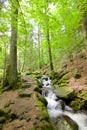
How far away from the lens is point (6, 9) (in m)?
5.96

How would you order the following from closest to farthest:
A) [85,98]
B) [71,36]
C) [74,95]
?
[85,98]
[74,95]
[71,36]

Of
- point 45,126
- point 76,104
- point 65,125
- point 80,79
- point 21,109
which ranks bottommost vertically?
point 65,125

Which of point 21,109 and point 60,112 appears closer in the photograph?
point 21,109

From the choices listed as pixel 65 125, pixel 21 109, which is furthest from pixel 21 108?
pixel 65 125

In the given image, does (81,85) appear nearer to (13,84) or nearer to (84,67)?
(84,67)

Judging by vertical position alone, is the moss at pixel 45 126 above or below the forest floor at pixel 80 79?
below

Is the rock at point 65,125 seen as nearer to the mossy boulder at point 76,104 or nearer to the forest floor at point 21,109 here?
the forest floor at point 21,109

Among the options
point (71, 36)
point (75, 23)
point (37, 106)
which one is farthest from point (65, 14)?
point (37, 106)

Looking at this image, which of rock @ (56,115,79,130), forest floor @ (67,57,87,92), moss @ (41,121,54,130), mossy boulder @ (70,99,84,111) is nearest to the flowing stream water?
mossy boulder @ (70,99,84,111)

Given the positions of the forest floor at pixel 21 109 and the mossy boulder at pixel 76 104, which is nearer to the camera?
the forest floor at pixel 21 109

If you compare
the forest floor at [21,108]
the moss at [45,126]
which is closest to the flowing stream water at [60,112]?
the forest floor at [21,108]

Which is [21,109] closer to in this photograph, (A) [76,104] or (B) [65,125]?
(B) [65,125]

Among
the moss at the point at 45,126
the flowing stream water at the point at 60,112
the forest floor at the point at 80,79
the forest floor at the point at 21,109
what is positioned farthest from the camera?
the forest floor at the point at 80,79

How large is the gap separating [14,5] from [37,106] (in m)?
4.04
